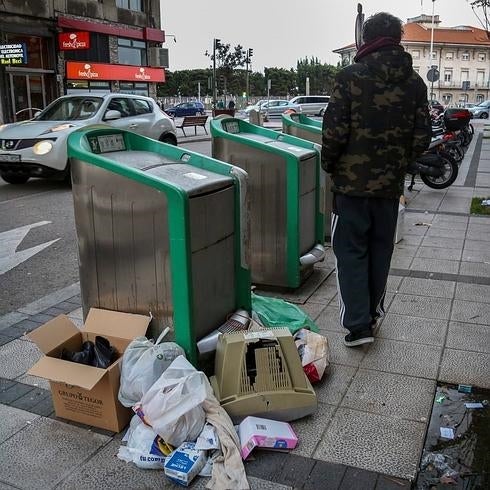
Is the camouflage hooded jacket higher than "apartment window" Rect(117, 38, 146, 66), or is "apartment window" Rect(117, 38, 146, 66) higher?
"apartment window" Rect(117, 38, 146, 66)

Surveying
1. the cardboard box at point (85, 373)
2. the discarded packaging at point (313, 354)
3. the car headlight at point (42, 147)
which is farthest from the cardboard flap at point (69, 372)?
the car headlight at point (42, 147)

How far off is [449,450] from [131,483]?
58.5 inches

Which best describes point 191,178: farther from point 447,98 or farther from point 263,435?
point 447,98

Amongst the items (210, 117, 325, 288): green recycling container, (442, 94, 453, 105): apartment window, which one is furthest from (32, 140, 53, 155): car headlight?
(442, 94, 453, 105): apartment window

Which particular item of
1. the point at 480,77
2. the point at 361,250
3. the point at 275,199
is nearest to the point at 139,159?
the point at 361,250

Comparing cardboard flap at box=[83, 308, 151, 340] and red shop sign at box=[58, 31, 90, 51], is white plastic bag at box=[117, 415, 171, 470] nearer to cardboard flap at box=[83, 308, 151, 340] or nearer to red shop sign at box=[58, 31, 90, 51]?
cardboard flap at box=[83, 308, 151, 340]

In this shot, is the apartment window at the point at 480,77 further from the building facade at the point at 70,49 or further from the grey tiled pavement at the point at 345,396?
the grey tiled pavement at the point at 345,396

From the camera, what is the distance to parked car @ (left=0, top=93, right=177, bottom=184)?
10.1 meters

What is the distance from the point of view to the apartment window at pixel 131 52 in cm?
2744

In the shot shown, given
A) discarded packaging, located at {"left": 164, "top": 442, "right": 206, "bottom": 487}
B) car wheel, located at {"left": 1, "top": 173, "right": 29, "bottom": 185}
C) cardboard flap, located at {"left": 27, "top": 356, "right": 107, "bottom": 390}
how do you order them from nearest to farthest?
discarded packaging, located at {"left": 164, "top": 442, "right": 206, "bottom": 487}
cardboard flap, located at {"left": 27, "top": 356, "right": 107, "bottom": 390}
car wheel, located at {"left": 1, "top": 173, "right": 29, "bottom": 185}

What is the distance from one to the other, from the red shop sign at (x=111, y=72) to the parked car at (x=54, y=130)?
13254mm

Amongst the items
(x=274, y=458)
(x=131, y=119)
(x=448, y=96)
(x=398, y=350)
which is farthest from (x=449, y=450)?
(x=448, y=96)

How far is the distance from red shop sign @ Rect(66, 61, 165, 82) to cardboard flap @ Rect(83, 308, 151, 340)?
894 inches

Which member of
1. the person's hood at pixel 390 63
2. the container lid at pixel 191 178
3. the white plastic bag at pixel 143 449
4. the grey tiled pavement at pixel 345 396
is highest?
the person's hood at pixel 390 63
